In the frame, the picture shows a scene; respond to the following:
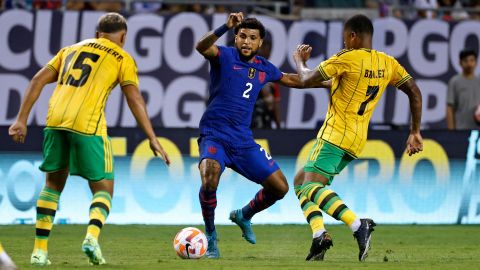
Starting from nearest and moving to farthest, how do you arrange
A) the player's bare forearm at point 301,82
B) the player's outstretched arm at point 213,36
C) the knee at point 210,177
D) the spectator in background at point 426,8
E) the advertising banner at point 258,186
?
1. the player's outstretched arm at point 213,36
2. the player's bare forearm at point 301,82
3. the knee at point 210,177
4. the advertising banner at point 258,186
5. the spectator in background at point 426,8

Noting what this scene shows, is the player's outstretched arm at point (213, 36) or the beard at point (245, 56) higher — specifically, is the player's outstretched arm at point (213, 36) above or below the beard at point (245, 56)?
above

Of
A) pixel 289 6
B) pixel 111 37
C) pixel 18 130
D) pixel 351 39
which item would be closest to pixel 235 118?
pixel 351 39

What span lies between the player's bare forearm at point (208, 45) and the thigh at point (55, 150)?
191cm

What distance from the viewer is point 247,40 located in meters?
11.5

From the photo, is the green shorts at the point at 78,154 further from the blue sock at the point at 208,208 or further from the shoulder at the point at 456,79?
the shoulder at the point at 456,79

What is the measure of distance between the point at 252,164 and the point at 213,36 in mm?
1431

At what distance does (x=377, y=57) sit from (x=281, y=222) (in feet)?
18.4

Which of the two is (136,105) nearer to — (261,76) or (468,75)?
(261,76)

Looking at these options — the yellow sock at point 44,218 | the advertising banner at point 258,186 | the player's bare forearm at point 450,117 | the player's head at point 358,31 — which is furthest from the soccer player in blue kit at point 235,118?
the player's bare forearm at point 450,117

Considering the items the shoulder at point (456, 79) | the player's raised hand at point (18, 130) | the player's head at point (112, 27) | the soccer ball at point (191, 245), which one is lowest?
the soccer ball at point (191, 245)

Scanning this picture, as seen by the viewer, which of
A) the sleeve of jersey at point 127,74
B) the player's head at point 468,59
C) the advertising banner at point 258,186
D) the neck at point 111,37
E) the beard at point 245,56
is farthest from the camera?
the player's head at point 468,59

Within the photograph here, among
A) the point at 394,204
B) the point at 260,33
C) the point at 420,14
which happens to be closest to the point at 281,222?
the point at 394,204

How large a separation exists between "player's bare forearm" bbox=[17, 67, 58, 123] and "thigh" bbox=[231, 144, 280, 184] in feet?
7.85

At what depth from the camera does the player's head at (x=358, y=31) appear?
11.0m
